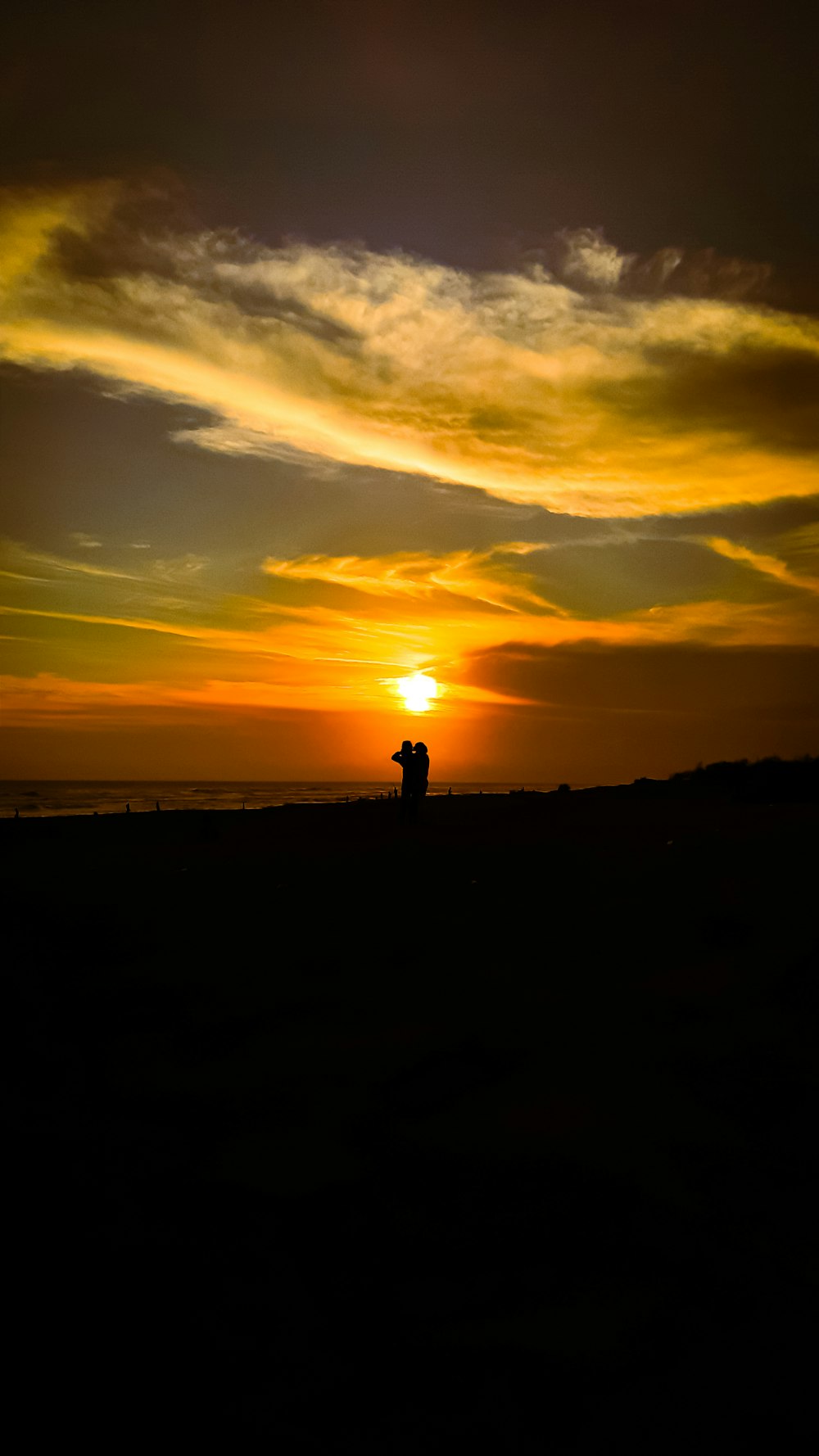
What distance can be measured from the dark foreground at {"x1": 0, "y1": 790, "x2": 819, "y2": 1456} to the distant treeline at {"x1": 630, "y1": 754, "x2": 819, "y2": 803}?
1962cm

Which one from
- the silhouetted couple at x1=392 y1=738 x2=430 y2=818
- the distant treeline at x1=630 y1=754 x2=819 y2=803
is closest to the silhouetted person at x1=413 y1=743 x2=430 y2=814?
the silhouetted couple at x1=392 y1=738 x2=430 y2=818

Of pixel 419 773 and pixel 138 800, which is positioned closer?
pixel 419 773

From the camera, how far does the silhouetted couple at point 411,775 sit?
20.7 metres

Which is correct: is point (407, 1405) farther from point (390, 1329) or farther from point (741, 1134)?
point (741, 1134)

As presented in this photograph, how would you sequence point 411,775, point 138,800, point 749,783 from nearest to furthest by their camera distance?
point 411,775
point 749,783
point 138,800

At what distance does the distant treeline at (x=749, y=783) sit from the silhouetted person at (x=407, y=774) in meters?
10.1

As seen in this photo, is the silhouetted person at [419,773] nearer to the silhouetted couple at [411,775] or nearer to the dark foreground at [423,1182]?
the silhouetted couple at [411,775]

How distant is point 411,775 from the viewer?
817 inches

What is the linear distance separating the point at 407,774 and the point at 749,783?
645 inches

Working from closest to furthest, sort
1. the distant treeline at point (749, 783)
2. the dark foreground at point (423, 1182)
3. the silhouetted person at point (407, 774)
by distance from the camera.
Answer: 1. the dark foreground at point (423, 1182)
2. the silhouetted person at point (407, 774)
3. the distant treeline at point (749, 783)

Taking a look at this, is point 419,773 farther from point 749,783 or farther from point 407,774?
point 749,783

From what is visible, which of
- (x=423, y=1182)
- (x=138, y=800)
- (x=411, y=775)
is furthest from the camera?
(x=138, y=800)

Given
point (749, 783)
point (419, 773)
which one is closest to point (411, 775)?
point (419, 773)

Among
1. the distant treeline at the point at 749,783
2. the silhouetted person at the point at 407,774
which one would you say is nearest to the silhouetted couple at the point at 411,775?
the silhouetted person at the point at 407,774
